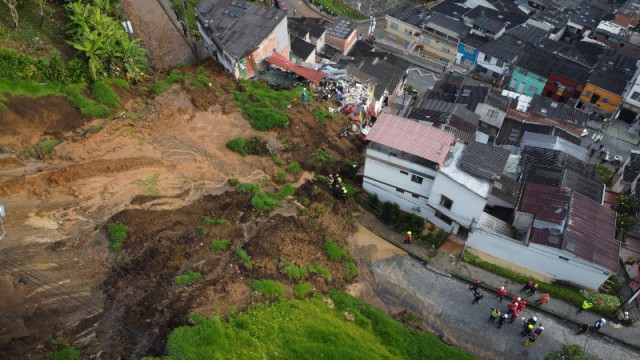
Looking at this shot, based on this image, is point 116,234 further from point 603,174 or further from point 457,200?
point 603,174

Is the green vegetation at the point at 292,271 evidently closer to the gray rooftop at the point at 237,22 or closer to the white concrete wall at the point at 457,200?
the white concrete wall at the point at 457,200

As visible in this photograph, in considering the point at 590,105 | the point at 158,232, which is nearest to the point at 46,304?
the point at 158,232

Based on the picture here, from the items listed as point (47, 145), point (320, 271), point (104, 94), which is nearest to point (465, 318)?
point (320, 271)

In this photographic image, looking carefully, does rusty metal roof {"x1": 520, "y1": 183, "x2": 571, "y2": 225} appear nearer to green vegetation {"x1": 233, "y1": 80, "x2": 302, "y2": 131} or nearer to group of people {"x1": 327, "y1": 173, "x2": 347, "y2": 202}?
group of people {"x1": 327, "y1": 173, "x2": 347, "y2": 202}

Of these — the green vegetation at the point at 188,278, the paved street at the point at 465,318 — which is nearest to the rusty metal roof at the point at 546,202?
the paved street at the point at 465,318

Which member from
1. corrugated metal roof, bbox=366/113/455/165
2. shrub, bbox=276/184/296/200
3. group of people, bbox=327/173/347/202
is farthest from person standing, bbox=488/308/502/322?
shrub, bbox=276/184/296/200

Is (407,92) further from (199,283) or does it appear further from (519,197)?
(199,283)
